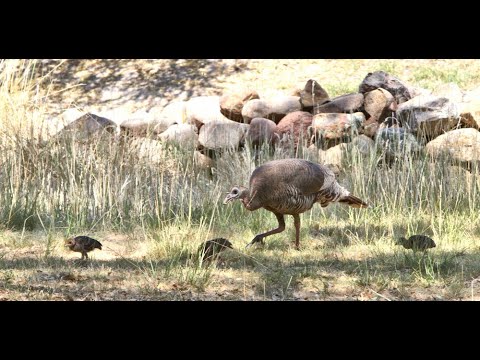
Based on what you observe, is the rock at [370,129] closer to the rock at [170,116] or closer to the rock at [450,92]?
the rock at [450,92]

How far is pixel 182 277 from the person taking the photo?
5070 millimetres

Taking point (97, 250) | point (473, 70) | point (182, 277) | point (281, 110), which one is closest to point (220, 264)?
point (182, 277)

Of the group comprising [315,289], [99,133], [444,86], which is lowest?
[315,289]

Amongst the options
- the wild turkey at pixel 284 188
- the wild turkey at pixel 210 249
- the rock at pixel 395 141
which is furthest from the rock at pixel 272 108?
the wild turkey at pixel 210 249

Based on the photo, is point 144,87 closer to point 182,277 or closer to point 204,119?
point 204,119

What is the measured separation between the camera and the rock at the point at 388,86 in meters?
10.4

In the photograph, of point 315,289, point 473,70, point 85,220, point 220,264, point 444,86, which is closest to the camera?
point 315,289

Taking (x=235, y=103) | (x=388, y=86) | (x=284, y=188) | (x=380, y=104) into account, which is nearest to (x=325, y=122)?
(x=380, y=104)

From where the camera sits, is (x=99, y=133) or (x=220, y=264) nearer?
(x=220, y=264)

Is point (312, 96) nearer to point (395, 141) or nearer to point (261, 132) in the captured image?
point (261, 132)

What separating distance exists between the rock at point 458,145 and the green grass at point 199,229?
0.22 metres

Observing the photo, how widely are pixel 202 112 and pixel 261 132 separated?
1689mm

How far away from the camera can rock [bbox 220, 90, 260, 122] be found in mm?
11430

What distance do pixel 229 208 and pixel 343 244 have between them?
138 cm
